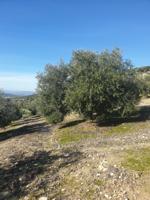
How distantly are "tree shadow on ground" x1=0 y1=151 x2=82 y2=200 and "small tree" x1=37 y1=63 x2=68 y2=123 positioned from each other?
55.6 feet

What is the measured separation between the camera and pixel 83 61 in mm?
34844

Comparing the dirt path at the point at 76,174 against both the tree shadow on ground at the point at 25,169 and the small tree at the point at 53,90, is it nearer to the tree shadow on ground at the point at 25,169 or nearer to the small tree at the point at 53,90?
the tree shadow on ground at the point at 25,169

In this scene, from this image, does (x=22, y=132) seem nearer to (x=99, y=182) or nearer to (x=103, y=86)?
(x=103, y=86)

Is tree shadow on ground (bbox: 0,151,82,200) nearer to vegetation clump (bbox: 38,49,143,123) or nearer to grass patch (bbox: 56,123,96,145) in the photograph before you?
grass patch (bbox: 56,123,96,145)

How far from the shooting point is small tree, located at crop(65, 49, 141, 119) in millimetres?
31578

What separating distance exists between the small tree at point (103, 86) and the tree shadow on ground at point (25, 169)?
11345 mm

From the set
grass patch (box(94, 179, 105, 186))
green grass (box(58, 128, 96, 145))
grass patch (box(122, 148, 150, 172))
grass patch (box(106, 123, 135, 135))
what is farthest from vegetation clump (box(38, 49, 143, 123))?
grass patch (box(94, 179, 105, 186))

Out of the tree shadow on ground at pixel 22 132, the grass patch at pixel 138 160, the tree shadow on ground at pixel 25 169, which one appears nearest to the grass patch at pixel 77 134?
the tree shadow on ground at pixel 25 169

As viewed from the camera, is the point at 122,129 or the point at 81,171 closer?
the point at 81,171

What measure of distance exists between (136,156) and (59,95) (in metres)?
22.6

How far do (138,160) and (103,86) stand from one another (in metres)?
15.5

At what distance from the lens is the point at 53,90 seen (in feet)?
128

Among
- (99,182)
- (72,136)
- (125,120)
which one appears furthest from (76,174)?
(125,120)

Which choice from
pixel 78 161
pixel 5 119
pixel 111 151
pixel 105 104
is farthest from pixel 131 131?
pixel 5 119
